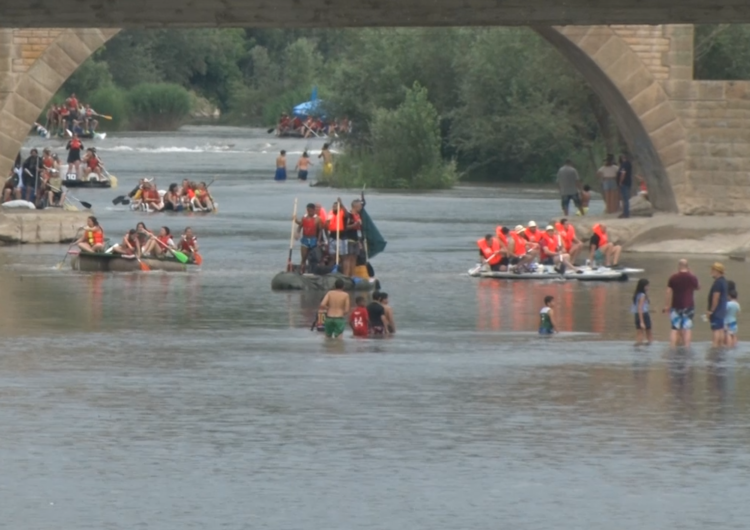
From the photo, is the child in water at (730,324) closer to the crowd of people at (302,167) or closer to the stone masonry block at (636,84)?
the stone masonry block at (636,84)

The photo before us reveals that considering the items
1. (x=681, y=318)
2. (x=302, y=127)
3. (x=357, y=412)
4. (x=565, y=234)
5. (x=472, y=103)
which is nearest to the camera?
(x=357, y=412)

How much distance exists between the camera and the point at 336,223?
28578mm

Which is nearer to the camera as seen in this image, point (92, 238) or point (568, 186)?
point (92, 238)

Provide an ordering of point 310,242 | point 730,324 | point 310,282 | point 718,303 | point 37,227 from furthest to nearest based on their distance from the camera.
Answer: point 37,227
point 310,242
point 310,282
point 730,324
point 718,303

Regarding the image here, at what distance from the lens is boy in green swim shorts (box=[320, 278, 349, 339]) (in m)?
22.5

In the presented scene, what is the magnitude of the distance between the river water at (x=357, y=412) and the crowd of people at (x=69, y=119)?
44609 millimetres

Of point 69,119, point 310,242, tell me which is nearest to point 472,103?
point 69,119

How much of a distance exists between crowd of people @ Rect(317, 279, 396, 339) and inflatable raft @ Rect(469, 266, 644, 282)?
7.52 metres

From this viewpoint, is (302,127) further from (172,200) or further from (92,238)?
(92,238)

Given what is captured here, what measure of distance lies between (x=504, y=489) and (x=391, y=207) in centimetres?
3593

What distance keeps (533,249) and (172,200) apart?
1824 cm

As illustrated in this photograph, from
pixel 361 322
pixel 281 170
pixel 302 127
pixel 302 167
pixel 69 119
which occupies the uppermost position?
pixel 302 127

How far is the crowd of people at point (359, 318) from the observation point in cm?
2264

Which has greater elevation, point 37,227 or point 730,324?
point 37,227
